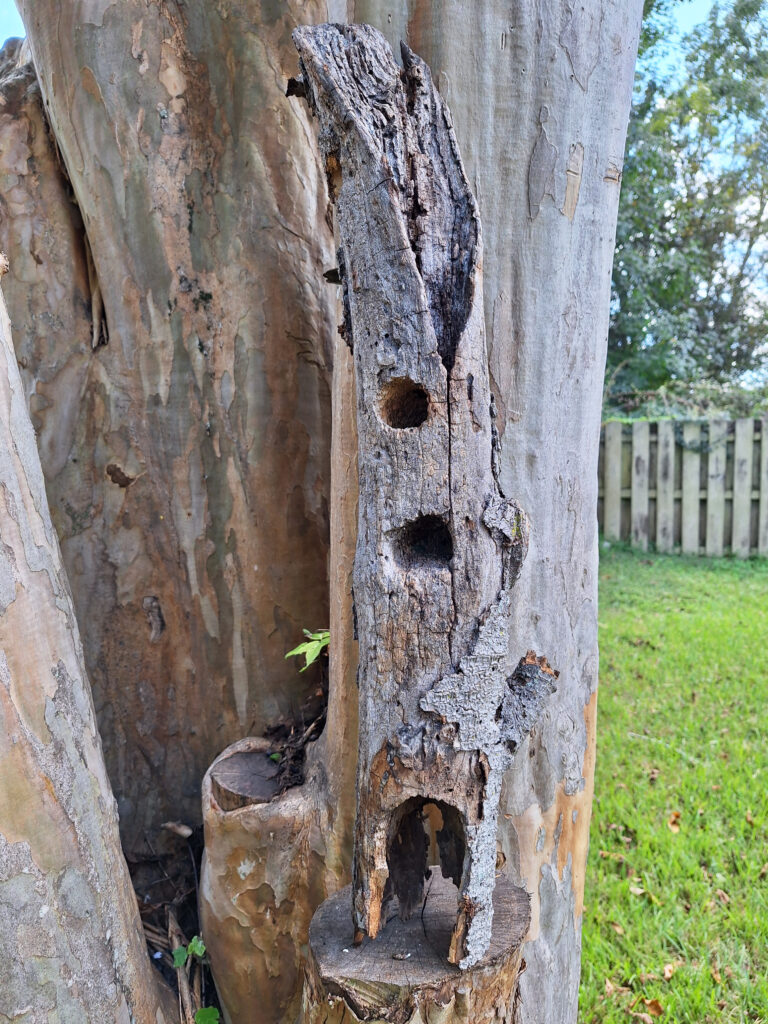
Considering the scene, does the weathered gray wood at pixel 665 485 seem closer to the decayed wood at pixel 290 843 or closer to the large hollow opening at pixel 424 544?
the decayed wood at pixel 290 843

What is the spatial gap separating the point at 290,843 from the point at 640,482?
25.8 ft

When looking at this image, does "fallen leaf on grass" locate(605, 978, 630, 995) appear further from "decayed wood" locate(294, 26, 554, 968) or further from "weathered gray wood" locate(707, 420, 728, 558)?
"weathered gray wood" locate(707, 420, 728, 558)

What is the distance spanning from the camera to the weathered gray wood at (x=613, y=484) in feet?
30.3

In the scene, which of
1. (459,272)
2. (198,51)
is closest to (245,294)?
(198,51)

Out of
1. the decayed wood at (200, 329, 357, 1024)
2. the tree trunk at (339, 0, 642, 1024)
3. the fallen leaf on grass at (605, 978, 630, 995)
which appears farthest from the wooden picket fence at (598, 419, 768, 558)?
the decayed wood at (200, 329, 357, 1024)

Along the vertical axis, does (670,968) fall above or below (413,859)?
below

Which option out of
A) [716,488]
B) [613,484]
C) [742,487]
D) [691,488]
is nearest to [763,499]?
[742,487]

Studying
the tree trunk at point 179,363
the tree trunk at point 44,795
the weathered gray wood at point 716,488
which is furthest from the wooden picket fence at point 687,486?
the tree trunk at point 44,795

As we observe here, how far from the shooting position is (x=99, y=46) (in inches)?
97.0

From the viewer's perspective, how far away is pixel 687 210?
11.8 meters

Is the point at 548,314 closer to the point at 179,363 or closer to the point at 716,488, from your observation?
the point at 179,363

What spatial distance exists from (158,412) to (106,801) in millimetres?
1334

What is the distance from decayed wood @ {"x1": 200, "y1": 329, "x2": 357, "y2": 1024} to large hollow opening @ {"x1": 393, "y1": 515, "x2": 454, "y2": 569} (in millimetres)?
555

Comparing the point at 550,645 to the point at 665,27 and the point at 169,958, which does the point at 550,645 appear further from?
the point at 665,27
